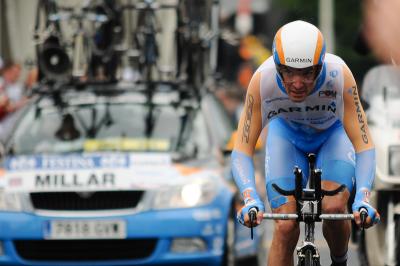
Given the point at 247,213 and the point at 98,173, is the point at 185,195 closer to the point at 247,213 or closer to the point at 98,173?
the point at 98,173

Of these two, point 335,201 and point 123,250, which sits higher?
point 335,201

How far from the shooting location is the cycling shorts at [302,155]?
7.61 metres

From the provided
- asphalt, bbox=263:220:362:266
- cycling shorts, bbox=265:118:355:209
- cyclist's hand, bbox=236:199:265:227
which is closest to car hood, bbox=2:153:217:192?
asphalt, bbox=263:220:362:266

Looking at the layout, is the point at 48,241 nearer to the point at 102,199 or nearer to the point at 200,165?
the point at 102,199

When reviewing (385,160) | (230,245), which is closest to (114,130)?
(230,245)

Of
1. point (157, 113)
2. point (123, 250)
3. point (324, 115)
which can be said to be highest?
point (324, 115)

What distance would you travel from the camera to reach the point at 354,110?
25.0 feet

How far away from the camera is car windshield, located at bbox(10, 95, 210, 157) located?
11.0 m

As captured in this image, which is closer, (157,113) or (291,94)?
(291,94)

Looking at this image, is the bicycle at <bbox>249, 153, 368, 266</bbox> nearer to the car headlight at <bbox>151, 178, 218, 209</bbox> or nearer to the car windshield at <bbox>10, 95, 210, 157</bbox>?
the car headlight at <bbox>151, 178, 218, 209</bbox>

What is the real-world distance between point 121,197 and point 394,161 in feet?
7.07

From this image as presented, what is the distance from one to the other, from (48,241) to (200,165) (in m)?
1.41

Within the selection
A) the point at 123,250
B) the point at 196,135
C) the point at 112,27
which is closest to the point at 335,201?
the point at 123,250

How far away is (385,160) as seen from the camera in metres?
9.80
